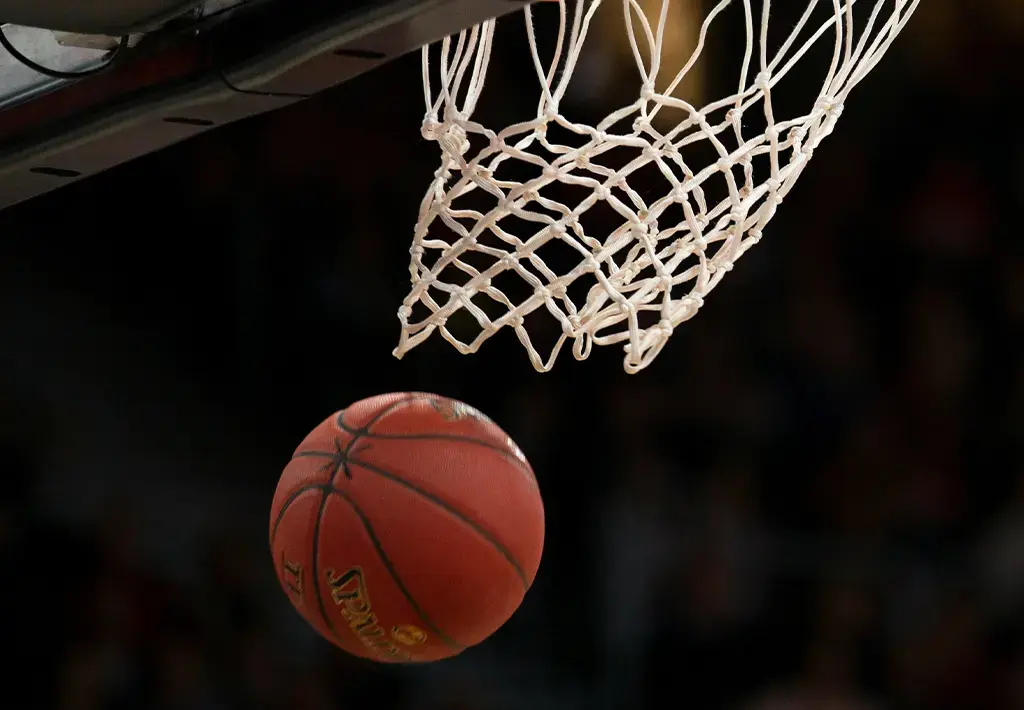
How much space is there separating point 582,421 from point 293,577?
3035 millimetres

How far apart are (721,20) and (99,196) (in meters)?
2.35

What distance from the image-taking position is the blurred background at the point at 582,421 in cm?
457

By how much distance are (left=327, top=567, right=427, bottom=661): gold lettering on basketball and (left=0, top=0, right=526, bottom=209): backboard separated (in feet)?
2.16

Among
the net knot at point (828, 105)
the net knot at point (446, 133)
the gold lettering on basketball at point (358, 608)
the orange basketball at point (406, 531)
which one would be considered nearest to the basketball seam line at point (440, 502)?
the orange basketball at point (406, 531)

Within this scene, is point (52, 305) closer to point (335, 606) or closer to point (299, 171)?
point (299, 171)

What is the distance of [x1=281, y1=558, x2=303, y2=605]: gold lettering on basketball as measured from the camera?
2.17 meters

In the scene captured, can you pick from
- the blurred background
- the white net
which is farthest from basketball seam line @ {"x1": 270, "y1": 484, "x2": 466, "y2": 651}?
the blurred background

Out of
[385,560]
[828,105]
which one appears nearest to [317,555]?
[385,560]

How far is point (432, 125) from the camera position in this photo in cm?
229

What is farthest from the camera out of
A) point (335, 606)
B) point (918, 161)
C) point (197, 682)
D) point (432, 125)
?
point (918, 161)

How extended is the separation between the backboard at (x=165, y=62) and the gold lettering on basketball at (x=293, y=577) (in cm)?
63

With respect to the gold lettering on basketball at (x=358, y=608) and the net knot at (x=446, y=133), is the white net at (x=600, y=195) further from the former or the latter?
the gold lettering on basketball at (x=358, y=608)

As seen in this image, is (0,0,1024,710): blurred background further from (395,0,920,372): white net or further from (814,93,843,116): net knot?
(814,93,843,116): net knot

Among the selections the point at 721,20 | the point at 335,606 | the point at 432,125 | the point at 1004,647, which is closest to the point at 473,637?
the point at 335,606
